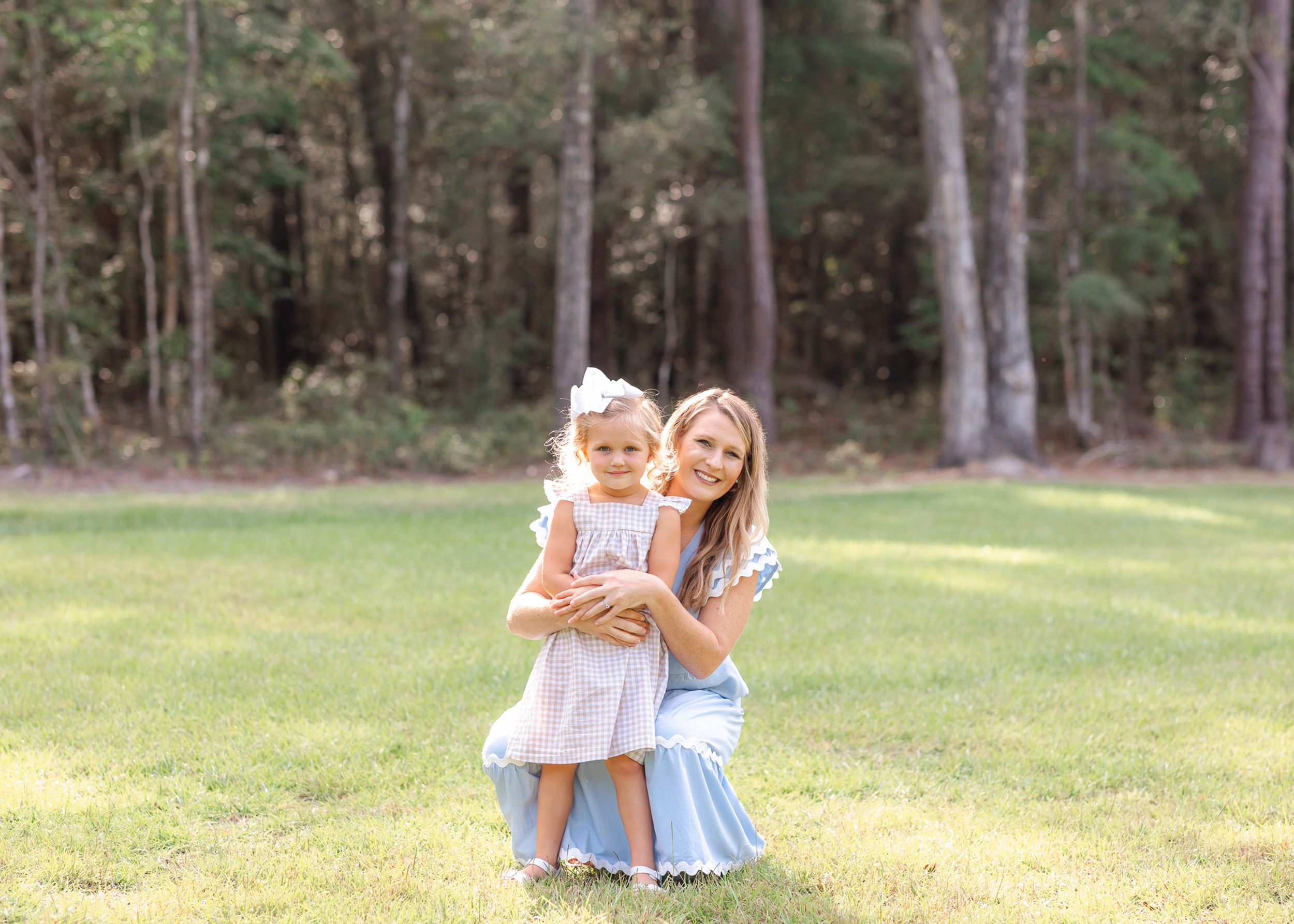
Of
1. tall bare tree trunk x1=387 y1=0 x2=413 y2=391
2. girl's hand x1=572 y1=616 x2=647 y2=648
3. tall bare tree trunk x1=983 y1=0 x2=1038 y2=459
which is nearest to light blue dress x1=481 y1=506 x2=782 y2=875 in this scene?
girl's hand x1=572 y1=616 x2=647 y2=648

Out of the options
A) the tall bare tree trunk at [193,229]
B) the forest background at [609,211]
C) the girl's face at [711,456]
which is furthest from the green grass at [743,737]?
the forest background at [609,211]

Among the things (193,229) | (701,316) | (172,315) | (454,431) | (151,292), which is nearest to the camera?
(193,229)

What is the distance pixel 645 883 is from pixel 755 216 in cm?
1437

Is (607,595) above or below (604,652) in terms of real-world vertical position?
above

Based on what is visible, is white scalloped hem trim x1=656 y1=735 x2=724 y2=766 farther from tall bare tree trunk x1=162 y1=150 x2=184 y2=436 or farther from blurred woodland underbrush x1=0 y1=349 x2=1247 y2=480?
tall bare tree trunk x1=162 y1=150 x2=184 y2=436

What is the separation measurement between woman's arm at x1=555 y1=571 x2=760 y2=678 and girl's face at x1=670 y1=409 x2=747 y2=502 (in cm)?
29

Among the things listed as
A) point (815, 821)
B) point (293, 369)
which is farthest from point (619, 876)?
point (293, 369)

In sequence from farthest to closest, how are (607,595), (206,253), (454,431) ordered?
1. (206,253)
2. (454,431)
3. (607,595)

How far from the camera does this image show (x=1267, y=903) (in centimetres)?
297

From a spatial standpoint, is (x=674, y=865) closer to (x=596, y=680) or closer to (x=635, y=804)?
(x=635, y=804)

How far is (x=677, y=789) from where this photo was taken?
3.04 metres

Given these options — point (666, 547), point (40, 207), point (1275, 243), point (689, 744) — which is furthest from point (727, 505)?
point (1275, 243)

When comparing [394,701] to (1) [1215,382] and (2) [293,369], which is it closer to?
(2) [293,369]

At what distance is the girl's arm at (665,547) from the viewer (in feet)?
9.95
